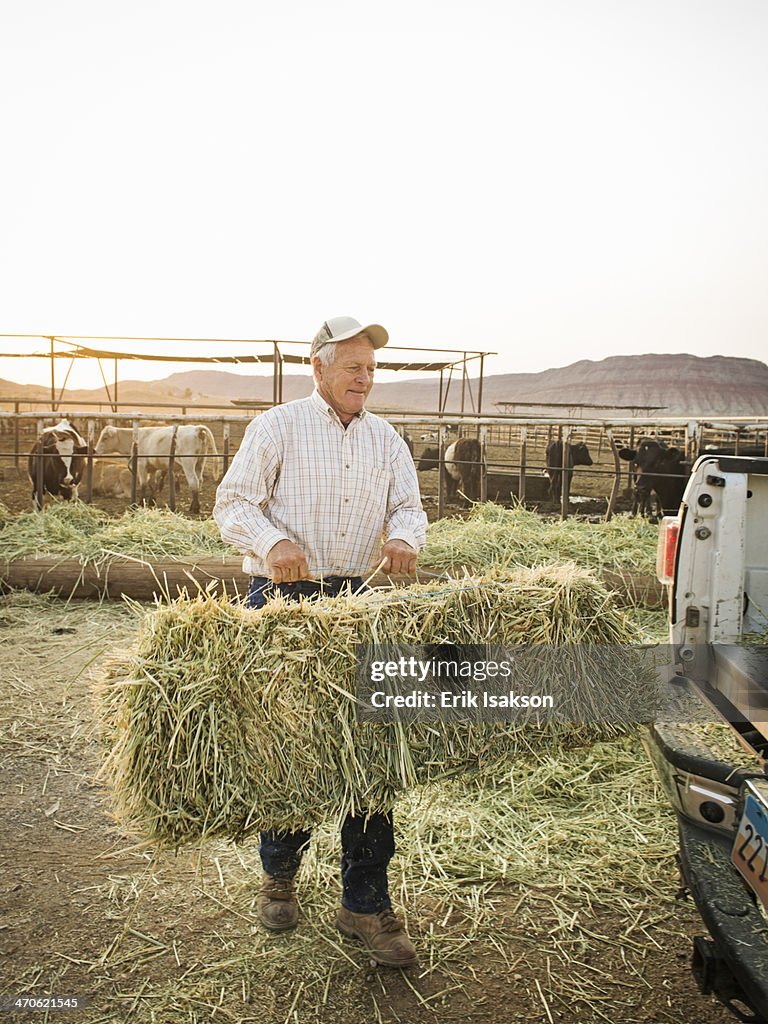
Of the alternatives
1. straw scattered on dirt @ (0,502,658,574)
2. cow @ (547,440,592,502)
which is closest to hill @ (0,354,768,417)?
cow @ (547,440,592,502)

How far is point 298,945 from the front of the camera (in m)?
2.71

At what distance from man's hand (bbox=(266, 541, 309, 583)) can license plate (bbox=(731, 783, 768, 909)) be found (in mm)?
1444

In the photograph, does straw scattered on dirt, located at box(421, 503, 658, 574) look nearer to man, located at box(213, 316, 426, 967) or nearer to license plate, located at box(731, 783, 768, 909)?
man, located at box(213, 316, 426, 967)

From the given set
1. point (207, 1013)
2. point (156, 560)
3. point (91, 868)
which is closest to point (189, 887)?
point (91, 868)

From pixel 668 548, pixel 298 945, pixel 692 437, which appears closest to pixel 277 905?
pixel 298 945

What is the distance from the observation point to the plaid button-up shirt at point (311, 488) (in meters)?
2.78

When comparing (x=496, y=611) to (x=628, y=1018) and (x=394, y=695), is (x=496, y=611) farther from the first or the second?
(x=628, y=1018)

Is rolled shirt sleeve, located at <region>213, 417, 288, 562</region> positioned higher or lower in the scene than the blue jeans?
higher

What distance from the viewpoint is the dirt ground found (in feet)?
8.01

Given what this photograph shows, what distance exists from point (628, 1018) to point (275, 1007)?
1.09 metres

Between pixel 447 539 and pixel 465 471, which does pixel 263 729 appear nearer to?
pixel 447 539

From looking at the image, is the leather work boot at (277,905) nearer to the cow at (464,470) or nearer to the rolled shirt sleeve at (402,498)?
the rolled shirt sleeve at (402,498)

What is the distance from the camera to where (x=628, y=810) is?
3764 mm

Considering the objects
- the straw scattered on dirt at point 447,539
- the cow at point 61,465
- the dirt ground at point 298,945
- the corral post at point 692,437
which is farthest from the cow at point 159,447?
the dirt ground at point 298,945
